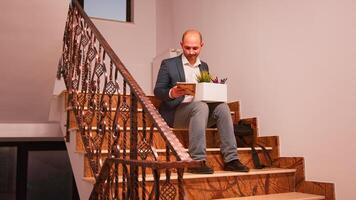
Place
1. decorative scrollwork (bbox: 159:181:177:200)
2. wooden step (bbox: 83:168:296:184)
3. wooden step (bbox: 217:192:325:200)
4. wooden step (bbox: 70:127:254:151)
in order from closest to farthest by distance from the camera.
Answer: decorative scrollwork (bbox: 159:181:177:200), wooden step (bbox: 83:168:296:184), wooden step (bbox: 217:192:325:200), wooden step (bbox: 70:127:254:151)

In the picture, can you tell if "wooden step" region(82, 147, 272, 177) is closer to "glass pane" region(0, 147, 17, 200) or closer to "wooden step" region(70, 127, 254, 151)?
"wooden step" region(70, 127, 254, 151)

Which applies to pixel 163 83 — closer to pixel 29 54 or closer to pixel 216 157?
pixel 216 157

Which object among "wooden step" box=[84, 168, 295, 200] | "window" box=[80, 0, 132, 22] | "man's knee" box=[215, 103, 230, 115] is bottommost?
"wooden step" box=[84, 168, 295, 200]

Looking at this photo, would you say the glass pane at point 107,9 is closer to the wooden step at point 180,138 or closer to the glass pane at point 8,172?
the glass pane at point 8,172

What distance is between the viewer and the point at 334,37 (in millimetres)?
2607

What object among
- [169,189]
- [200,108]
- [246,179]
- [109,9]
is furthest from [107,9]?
[169,189]

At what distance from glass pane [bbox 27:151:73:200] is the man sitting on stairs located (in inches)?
107

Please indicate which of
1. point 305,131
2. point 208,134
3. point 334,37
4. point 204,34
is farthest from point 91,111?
point 204,34

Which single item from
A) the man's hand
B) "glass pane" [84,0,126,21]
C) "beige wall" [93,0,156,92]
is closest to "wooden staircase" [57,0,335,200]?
the man's hand

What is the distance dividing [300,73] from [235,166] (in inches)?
35.6

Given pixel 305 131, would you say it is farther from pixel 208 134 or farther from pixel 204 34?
pixel 204 34

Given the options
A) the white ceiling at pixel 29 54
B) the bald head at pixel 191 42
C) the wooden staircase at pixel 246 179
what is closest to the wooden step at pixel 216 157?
the wooden staircase at pixel 246 179

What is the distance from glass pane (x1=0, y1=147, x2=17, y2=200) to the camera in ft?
15.4

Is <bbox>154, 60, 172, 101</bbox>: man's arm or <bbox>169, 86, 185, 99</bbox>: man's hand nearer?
<bbox>169, 86, 185, 99</bbox>: man's hand
